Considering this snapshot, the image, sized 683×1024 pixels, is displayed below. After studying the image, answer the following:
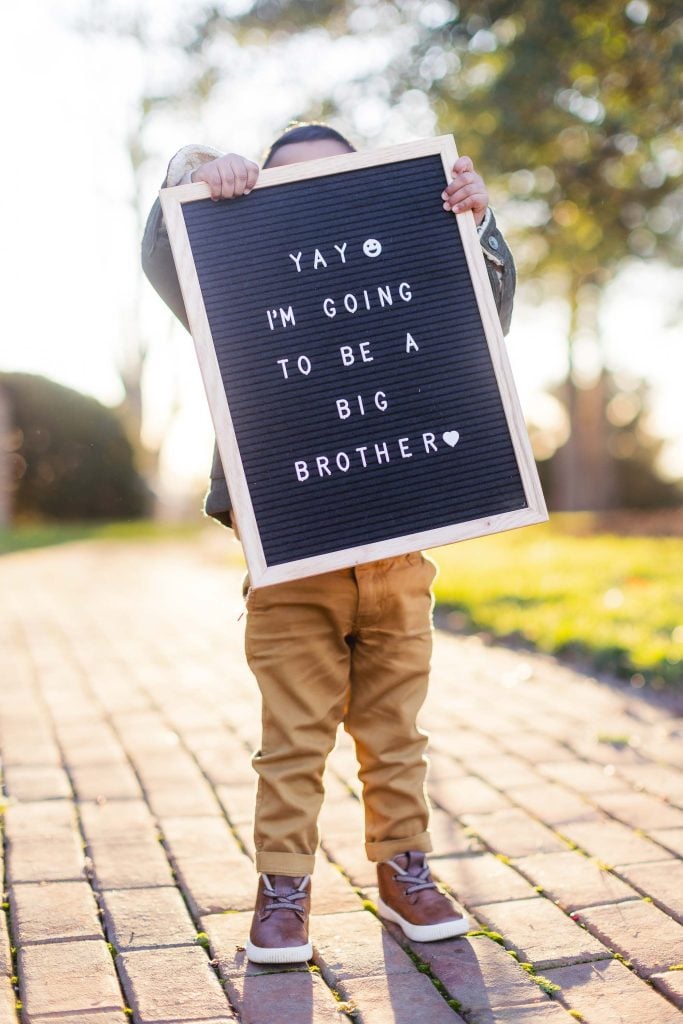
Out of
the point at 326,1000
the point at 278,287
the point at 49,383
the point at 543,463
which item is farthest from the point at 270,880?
the point at 543,463

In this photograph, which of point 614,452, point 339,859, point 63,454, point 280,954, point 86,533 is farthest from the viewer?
point 614,452

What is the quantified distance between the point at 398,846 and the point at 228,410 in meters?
1.10

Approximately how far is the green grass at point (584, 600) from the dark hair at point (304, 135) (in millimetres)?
3057

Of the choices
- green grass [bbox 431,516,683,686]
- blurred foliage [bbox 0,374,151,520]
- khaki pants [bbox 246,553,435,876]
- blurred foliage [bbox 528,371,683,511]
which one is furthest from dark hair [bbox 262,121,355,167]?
blurred foliage [bbox 528,371,683,511]

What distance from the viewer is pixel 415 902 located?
8.36ft

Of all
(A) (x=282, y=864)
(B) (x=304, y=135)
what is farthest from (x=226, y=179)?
(A) (x=282, y=864)

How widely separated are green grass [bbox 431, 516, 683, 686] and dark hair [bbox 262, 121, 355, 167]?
3.06 meters

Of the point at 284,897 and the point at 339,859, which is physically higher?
the point at 284,897

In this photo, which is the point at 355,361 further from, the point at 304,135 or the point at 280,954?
the point at 280,954

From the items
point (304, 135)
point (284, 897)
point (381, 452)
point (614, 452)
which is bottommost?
point (284, 897)

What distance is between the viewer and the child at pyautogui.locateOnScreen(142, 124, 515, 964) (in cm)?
251

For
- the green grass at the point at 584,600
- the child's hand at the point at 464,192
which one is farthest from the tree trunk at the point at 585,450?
the child's hand at the point at 464,192

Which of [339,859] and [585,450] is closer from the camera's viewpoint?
[339,859]

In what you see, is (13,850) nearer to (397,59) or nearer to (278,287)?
(278,287)
